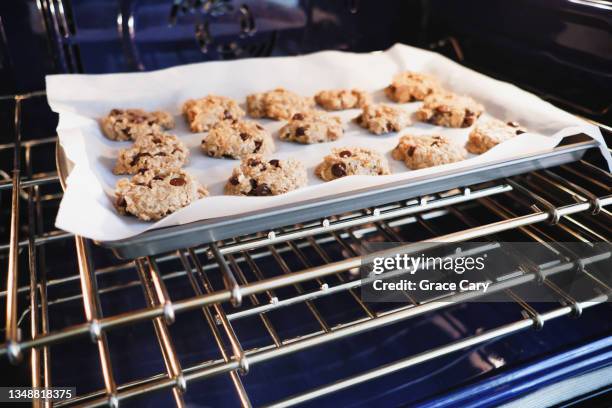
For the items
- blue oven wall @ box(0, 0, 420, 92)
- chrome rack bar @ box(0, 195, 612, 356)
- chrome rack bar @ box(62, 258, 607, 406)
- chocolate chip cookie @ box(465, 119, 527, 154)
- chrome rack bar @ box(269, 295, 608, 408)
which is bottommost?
chrome rack bar @ box(269, 295, 608, 408)

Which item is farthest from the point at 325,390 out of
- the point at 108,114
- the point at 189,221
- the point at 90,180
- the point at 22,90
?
the point at 22,90

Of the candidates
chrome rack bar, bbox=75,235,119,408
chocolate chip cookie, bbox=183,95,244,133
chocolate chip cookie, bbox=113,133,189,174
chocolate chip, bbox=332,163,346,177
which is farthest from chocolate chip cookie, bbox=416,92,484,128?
chrome rack bar, bbox=75,235,119,408

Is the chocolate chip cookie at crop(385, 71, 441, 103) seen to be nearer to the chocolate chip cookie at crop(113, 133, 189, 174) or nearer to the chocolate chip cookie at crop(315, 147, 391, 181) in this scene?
the chocolate chip cookie at crop(315, 147, 391, 181)

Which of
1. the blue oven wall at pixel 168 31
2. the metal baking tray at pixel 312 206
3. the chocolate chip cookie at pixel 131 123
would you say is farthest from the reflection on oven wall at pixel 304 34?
the metal baking tray at pixel 312 206

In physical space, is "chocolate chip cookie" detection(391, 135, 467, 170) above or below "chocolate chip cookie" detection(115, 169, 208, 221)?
below

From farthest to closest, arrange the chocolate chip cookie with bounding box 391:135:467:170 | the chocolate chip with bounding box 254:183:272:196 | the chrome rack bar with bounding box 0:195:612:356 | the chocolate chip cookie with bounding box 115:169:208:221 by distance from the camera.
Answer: the chocolate chip cookie with bounding box 391:135:467:170, the chocolate chip with bounding box 254:183:272:196, the chocolate chip cookie with bounding box 115:169:208:221, the chrome rack bar with bounding box 0:195:612:356

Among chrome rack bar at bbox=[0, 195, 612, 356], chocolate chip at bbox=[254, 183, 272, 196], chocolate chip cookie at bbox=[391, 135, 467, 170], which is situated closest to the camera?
chrome rack bar at bbox=[0, 195, 612, 356]

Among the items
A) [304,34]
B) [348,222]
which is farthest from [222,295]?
[304,34]
